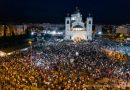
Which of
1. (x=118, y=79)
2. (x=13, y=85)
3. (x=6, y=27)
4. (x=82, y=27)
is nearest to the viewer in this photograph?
(x=13, y=85)

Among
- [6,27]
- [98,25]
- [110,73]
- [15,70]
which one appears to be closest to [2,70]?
[15,70]

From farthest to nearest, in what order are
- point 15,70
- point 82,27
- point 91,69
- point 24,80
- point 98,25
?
1. point 98,25
2. point 82,27
3. point 91,69
4. point 15,70
5. point 24,80

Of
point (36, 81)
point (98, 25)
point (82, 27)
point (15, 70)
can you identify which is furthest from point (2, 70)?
point (98, 25)

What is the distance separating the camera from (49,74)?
31.2 metres

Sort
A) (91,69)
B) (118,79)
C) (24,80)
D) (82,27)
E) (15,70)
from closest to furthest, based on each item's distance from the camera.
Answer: (24,80) < (118,79) < (15,70) < (91,69) < (82,27)

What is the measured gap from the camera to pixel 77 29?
12212 cm

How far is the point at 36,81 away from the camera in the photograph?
2702 centimetres

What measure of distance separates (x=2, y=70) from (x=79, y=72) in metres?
5.94

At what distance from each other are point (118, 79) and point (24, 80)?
7.02 metres

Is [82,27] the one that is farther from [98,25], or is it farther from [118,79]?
[118,79]

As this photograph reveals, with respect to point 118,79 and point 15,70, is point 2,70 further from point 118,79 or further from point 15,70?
point 118,79

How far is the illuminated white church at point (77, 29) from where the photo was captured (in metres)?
118

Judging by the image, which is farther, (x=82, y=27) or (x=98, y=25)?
(x=98, y=25)

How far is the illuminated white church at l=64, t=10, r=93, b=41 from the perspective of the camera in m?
118
